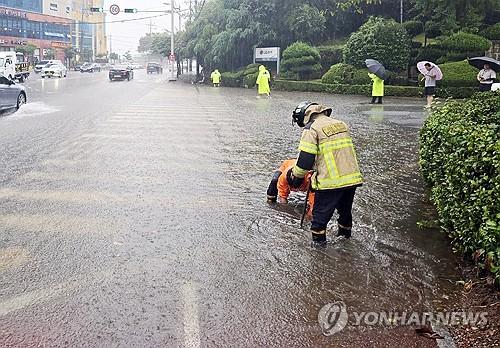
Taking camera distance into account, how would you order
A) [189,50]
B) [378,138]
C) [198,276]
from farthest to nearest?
[189,50]
[378,138]
[198,276]

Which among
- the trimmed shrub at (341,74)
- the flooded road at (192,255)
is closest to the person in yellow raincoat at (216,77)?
the trimmed shrub at (341,74)

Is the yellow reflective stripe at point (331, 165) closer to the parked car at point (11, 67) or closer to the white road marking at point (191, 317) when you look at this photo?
the white road marking at point (191, 317)

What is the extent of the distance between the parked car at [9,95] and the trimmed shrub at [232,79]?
2360cm

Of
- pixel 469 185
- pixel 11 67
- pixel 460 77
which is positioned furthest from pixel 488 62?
pixel 11 67

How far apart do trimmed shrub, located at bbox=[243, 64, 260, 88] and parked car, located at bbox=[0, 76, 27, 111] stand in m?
21.5

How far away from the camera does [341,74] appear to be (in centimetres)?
3161

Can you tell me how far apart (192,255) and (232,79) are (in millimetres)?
38470

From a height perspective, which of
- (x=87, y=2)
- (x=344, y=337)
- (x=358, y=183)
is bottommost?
(x=344, y=337)

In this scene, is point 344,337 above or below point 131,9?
below

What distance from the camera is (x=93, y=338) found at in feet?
12.2

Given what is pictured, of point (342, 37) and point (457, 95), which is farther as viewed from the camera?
point (342, 37)

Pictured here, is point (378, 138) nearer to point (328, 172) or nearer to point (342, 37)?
point (328, 172)

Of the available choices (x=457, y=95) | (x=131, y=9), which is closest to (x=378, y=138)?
(x=457, y=95)

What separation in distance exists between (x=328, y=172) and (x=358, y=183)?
1.00 feet
